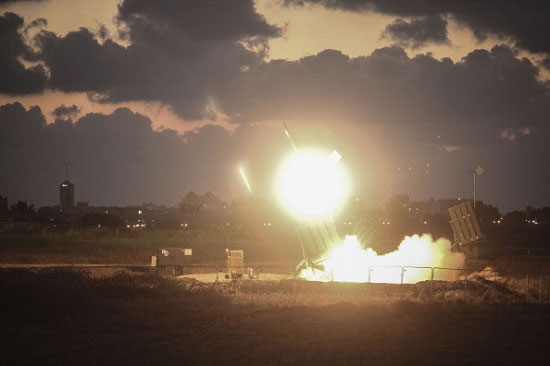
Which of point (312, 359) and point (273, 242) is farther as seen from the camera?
point (273, 242)

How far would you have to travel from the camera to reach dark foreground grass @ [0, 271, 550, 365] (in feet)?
61.4

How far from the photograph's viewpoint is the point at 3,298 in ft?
86.7

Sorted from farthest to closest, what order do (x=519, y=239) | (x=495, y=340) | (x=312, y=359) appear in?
(x=519, y=239) → (x=495, y=340) → (x=312, y=359)

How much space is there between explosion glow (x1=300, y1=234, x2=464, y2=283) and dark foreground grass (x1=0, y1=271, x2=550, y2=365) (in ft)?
29.3

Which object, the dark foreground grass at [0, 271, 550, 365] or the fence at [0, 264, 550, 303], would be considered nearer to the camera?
the dark foreground grass at [0, 271, 550, 365]

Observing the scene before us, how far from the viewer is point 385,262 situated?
1639 inches

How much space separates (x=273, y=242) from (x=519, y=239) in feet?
91.0

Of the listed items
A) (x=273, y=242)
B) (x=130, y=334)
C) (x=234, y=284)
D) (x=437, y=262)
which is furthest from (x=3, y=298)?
(x=273, y=242)

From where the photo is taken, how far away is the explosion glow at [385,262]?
39.1m

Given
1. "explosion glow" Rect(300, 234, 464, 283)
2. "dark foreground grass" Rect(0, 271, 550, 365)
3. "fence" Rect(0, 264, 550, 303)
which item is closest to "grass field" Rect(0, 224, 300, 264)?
"fence" Rect(0, 264, 550, 303)

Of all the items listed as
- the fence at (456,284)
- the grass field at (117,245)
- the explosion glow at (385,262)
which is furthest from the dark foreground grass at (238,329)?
the grass field at (117,245)

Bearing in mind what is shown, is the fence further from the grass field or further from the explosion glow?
the grass field

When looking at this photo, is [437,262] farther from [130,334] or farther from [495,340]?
[130,334]

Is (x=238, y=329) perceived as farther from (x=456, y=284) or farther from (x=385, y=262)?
(x=385, y=262)
